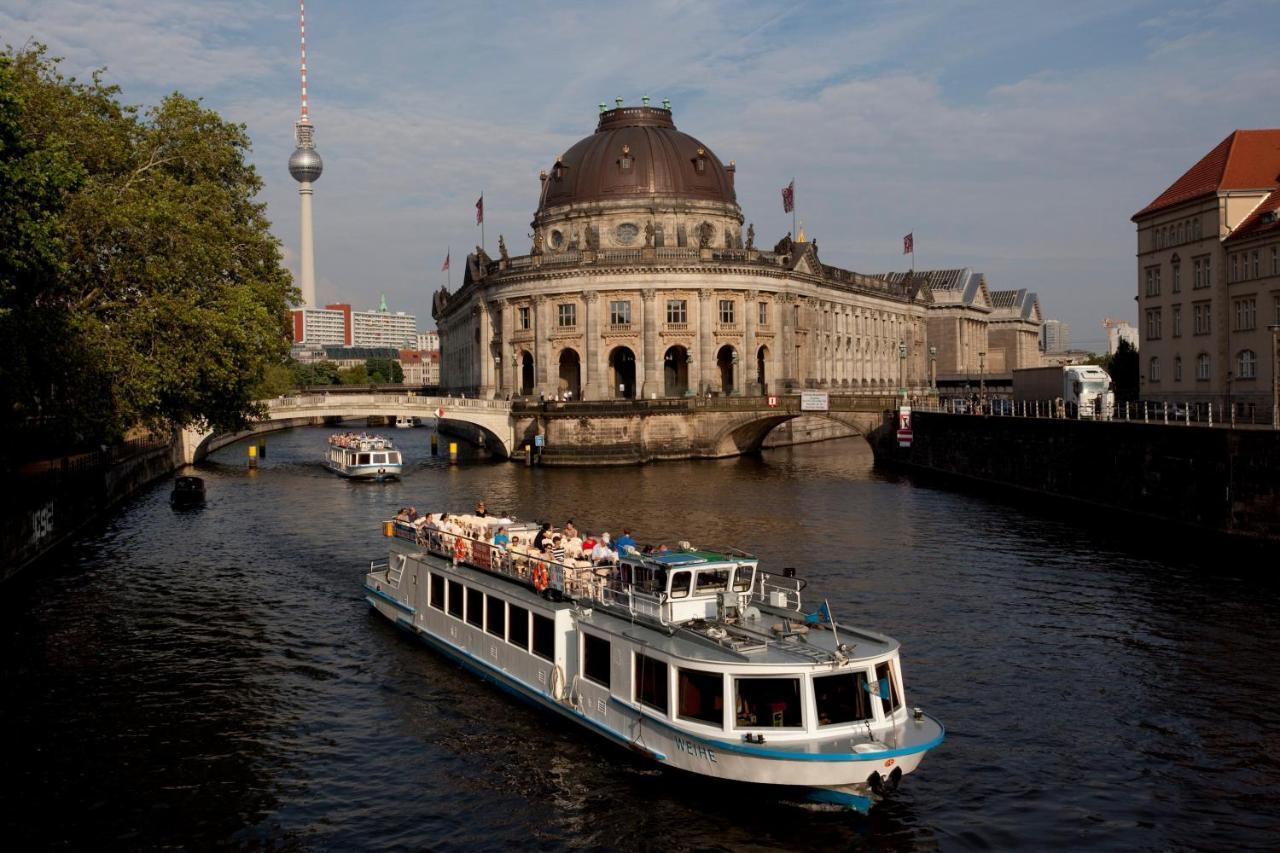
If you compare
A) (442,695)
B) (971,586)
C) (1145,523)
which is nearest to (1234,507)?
(1145,523)

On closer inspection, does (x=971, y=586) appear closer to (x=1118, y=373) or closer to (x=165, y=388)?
(x=165, y=388)

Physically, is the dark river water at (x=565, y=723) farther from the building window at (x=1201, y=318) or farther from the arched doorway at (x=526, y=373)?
the arched doorway at (x=526, y=373)

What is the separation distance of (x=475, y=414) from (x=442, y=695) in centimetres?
6933

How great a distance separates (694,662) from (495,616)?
371 inches

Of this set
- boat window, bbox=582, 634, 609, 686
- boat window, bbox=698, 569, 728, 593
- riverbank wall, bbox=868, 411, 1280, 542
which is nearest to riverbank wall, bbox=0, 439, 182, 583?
boat window, bbox=582, 634, 609, 686

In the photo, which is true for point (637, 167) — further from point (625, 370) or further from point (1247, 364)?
point (1247, 364)

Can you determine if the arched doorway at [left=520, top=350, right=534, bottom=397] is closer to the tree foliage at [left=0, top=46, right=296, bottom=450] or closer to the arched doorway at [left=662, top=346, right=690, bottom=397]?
the arched doorway at [left=662, top=346, right=690, bottom=397]

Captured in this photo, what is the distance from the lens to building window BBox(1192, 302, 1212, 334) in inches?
2726

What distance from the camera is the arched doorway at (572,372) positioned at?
382 ft

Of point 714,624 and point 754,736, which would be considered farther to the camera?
point 714,624

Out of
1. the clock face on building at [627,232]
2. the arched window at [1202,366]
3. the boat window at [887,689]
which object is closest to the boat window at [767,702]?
the boat window at [887,689]

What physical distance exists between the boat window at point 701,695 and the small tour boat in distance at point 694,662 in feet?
0.08

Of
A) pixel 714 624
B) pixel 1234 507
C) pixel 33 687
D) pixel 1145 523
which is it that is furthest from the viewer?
pixel 1145 523

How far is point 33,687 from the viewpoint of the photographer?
96.6 feet
